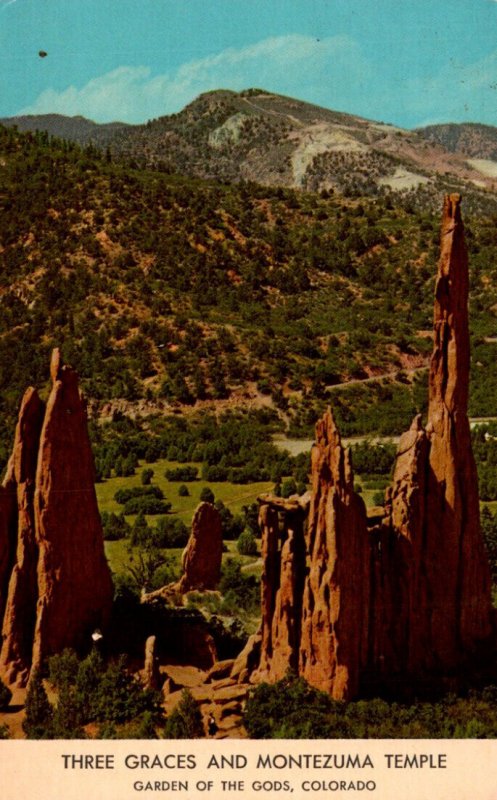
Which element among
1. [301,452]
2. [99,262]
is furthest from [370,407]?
[99,262]

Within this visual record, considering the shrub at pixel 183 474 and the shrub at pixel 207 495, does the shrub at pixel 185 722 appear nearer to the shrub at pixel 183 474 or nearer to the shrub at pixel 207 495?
the shrub at pixel 207 495

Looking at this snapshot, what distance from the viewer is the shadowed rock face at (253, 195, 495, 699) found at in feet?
102

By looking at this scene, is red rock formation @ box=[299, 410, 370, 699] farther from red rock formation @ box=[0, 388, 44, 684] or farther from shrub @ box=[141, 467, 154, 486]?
shrub @ box=[141, 467, 154, 486]

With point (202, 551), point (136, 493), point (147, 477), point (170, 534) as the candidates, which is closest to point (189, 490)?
point (147, 477)

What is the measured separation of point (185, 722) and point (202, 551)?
561 inches

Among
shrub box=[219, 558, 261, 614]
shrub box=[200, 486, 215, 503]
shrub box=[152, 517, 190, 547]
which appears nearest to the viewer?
shrub box=[219, 558, 261, 614]

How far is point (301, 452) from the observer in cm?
7275

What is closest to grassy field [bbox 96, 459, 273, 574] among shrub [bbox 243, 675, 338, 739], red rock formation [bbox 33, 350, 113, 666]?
red rock formation [bbox 33, 350, 113, 666]

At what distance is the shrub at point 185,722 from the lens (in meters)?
29.8

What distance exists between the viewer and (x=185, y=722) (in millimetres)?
29984

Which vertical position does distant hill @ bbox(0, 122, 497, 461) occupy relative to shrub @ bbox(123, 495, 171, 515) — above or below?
above

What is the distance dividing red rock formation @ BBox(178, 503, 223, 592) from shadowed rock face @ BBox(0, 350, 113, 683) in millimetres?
9484
